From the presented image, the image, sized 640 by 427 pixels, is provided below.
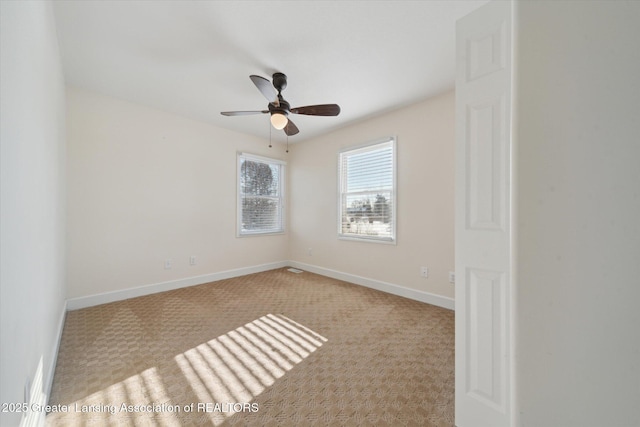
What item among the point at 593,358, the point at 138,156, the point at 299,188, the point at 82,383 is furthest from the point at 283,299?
A: the point at 593,358

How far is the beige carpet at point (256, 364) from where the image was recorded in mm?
1400

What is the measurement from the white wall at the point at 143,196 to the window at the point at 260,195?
19 cm

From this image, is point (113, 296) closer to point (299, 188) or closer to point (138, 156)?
point (138, 156)

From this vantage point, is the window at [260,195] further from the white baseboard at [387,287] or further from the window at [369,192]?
the window at [369,192]

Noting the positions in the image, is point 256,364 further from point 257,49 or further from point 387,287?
point 257,49

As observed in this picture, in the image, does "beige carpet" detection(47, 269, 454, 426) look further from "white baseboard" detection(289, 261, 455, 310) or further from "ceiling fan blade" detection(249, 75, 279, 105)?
"ceiling fan blade" detection(249, 75, 279, 105)

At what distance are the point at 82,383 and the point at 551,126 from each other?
8.84 feet

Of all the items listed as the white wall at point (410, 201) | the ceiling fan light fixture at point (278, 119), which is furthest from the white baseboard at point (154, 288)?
the ceiling fan light fixture at point (278, 119)

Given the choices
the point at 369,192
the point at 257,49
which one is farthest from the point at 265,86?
the point at 369,192

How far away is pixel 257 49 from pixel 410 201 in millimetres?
2473

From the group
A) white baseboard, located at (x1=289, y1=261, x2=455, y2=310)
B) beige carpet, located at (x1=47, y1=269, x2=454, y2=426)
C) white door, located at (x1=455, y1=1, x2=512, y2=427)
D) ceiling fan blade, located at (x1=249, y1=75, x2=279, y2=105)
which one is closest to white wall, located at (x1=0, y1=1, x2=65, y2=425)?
beige carpet, located at (x1=47, y1=269, x2=454, y2=426)

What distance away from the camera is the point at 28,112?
46.2 inches

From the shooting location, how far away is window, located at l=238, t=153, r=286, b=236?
14.8 feet

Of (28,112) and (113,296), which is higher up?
(28,112)
